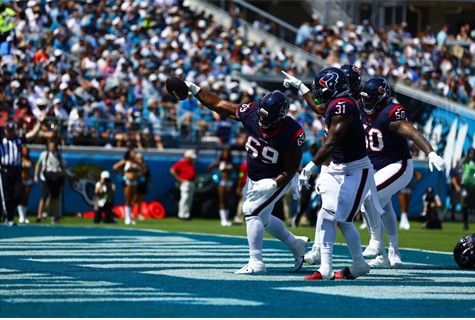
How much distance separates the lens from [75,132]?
2266 centimetres

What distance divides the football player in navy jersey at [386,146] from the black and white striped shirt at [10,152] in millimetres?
7873

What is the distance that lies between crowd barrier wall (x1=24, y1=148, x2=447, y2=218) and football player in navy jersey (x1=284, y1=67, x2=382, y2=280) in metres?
13.1

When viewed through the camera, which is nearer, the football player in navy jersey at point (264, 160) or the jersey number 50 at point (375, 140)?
the football player in navy jersey at point (264, 160)

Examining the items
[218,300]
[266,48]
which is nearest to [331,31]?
[266,48]

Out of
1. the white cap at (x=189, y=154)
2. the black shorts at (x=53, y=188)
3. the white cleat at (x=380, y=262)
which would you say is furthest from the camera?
the white cap at (x=189, y=154)

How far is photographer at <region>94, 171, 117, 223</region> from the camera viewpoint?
20.4m

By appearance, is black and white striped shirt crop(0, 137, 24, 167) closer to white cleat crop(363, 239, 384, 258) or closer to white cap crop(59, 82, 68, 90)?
white cap crop(59, 82, 68, 90)

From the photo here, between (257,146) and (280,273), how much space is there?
117 cm

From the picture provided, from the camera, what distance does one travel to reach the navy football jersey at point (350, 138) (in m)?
9.60

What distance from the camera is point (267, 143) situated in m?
10.2

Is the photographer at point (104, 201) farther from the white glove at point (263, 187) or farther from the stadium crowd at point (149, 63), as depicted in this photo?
the white glove at point (263, 187)

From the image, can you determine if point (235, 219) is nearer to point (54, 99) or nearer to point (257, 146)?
point (54, 99)

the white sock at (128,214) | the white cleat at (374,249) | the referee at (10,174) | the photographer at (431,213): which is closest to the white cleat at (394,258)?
the white cleat at (374,249)

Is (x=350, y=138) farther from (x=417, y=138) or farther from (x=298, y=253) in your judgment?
(x=298, y=253)
